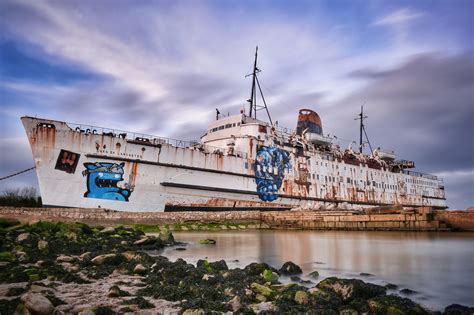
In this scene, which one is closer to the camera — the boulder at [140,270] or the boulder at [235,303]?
the boulder at [235,303]

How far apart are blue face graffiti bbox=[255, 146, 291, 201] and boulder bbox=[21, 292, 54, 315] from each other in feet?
80.8

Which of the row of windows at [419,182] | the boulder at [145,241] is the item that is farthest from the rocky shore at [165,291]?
the row of windows at [419,182]

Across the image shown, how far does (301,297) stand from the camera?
411cm

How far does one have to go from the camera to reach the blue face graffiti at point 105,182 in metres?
19.8

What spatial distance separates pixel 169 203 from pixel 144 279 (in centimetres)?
1758

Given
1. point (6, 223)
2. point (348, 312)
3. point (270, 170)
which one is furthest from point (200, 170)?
point (348, 312)

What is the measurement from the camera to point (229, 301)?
13.2ft

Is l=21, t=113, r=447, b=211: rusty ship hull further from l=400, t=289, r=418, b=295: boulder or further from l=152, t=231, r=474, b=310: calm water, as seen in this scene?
l=400, t=289, r=418, b=295: boulder

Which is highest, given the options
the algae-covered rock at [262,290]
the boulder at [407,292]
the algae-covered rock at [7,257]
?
the algae-covered rock at [262,290]

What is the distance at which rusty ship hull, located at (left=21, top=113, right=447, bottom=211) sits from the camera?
19.3 m

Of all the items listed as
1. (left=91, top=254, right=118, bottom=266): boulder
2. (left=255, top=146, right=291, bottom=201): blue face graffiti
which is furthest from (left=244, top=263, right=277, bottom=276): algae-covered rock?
(left=255, top=146, right=291, bottom=201): blue face graffiti

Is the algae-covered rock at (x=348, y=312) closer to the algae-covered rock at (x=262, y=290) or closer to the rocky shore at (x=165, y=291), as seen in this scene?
the rocky shore at (x=165, y=291)

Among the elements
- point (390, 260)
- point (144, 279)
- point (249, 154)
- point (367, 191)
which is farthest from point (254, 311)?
point (367, 191)

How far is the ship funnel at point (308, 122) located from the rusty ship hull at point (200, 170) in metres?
2.32
